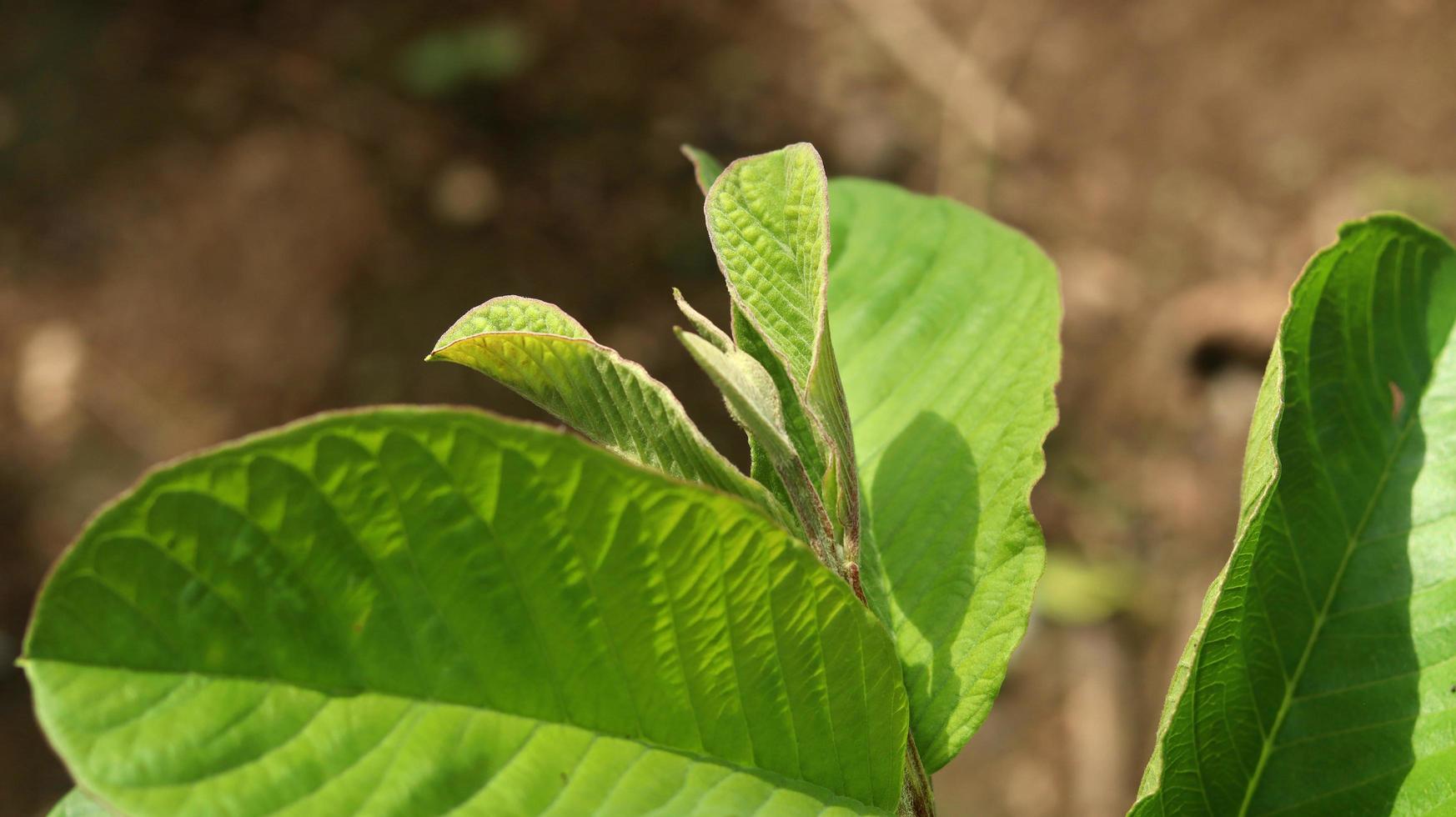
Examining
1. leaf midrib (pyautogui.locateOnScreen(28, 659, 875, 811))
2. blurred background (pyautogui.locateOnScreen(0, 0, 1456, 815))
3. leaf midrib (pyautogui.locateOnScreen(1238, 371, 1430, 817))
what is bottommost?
leaf midrib (pyautogui.locateOnScreen(1238, 371, 1430, 817))

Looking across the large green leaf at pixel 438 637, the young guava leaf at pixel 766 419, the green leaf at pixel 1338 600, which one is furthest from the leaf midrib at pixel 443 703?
the green leaf at pixel 1338 600

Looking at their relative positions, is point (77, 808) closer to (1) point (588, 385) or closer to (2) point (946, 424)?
(1) point (588, 385)

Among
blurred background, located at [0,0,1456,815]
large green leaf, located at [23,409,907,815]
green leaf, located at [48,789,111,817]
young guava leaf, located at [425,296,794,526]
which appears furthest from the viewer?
blurred background, located at [0,0,1456,815]

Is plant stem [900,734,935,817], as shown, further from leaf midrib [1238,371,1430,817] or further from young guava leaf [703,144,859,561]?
leaf midrib [1238,371,1430,817]

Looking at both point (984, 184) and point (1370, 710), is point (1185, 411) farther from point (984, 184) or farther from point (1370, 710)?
point (1370, 710)

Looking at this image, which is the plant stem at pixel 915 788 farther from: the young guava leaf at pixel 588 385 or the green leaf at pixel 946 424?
the young guava leaf at pixel 588 385

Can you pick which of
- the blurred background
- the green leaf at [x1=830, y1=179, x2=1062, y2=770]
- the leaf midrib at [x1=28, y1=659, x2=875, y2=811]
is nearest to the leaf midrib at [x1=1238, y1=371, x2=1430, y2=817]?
the green leaf at [x1=830, y1=179, x2=1062, y2=770]
